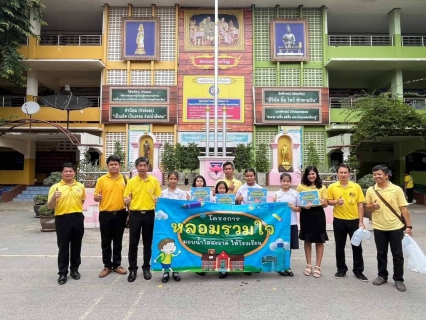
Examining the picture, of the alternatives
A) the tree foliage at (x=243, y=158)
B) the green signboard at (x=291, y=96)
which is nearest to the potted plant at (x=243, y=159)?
the tree foliage at (x=243, y=158)

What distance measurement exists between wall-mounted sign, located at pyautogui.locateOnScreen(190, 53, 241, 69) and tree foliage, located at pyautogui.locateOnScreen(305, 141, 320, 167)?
5.69 m

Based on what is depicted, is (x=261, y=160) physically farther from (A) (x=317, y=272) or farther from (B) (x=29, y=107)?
(A) (x=317, y=272)

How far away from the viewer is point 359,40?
1842 cm

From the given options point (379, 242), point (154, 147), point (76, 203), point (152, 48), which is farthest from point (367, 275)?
point (152, 48)

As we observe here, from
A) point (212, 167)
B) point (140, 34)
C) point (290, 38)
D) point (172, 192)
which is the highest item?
point (140, 34)

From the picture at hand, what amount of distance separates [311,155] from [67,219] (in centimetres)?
1352

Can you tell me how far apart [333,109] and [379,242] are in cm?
1350

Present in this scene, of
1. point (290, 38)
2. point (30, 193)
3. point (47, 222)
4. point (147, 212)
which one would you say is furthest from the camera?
point (290, 38)

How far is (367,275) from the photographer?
14.2 feet

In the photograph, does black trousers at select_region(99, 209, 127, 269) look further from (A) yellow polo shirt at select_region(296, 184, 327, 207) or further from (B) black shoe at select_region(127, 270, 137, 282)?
(A) yellow polo shirt at select_region(296, 184, 327, 207)

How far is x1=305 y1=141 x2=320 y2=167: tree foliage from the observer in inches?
611

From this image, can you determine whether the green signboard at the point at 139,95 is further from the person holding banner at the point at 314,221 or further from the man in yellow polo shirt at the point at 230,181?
the person holding banner at the point at 314,221

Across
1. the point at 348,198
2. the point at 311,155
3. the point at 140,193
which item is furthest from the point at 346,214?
the point at 311,155

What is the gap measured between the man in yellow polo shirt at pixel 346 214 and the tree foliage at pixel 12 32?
14.0 meters
